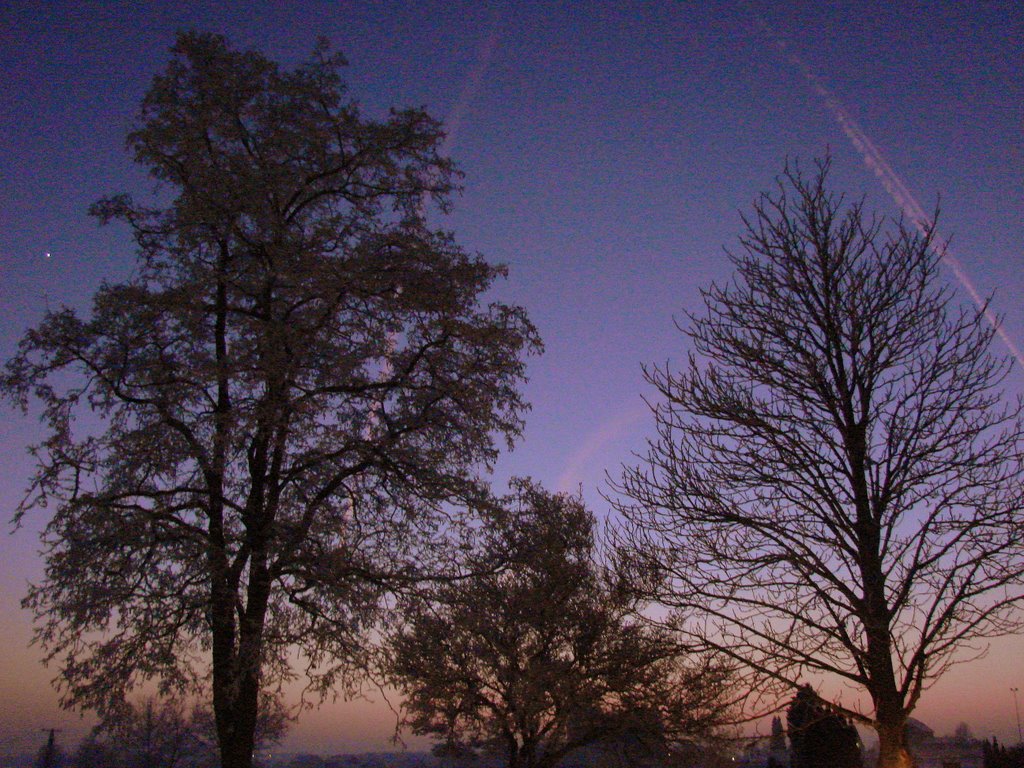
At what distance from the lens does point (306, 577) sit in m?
11.4

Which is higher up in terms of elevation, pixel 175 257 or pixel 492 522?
pixel 175 257

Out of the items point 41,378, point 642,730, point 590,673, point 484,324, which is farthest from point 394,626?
point 642,730

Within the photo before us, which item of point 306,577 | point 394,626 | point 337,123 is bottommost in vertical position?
point 394,626

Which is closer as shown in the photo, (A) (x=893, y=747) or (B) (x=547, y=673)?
(A) (x=893, y=747)

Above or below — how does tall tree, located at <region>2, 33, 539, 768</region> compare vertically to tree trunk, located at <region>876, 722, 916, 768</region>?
above

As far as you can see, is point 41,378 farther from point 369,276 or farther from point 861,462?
point 861,462

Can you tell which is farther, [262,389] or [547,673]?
[547,673]

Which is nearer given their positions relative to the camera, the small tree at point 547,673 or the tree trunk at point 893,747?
the tree trunk at point 893,747

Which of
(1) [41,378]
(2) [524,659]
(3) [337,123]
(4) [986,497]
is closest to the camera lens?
(4) [986,497]

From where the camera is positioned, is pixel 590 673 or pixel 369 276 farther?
pixel 590 673

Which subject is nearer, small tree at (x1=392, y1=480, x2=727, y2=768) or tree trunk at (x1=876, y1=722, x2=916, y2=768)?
tree trunk at (x1=876, y1=722, x2=916, y2=768)

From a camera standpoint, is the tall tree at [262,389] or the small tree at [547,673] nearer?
the tall tree at [262,389]

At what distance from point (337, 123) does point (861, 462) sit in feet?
33.7

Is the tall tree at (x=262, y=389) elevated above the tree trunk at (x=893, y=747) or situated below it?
above
